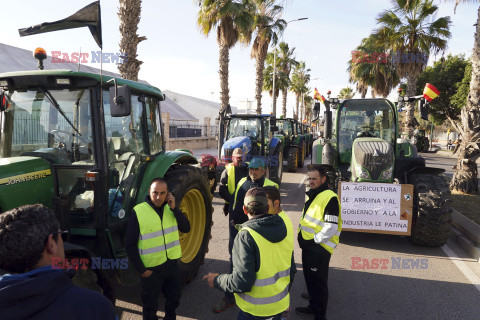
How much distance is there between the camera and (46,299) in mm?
1173

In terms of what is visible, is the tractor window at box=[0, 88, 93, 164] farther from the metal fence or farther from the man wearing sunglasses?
the metal fence

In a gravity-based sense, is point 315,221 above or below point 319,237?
above

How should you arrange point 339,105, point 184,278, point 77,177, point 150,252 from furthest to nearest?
1. point 339,105
2. point 184,278
3. point 77,177
4. point 150,252

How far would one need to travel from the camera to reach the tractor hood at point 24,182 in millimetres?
2822

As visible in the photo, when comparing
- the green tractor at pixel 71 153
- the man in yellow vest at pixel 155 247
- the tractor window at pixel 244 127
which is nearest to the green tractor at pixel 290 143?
the tractor window at pixel 244 127

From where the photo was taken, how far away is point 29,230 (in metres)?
1.29

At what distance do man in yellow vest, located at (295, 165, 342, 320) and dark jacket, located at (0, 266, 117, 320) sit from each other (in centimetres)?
236

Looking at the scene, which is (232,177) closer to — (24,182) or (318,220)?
(318,220)

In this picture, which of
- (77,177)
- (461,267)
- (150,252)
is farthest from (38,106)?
(461,267)

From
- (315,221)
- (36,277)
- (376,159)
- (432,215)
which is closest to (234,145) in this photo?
(376,159)

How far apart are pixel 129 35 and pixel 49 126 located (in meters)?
7.08

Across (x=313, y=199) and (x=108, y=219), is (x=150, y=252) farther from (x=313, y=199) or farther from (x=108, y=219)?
(x=313, y=199)

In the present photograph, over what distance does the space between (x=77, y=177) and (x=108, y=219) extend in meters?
0.52

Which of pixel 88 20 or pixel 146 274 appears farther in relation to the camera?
pixel 88 20
